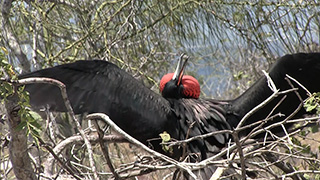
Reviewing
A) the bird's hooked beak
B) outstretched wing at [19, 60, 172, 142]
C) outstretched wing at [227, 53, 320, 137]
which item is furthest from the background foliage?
the bird's hooked beak

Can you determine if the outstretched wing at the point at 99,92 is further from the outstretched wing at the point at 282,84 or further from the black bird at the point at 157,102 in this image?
the outstretched wing at the point at 282,84

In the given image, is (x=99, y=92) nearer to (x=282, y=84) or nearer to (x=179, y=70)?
(x=179, y=70)

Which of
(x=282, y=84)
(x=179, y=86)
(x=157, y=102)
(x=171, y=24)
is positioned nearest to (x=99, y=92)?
(x=157, y=102)

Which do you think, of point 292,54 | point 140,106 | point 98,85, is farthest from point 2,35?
point 292,54

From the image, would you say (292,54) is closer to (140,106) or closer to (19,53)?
(140,106)

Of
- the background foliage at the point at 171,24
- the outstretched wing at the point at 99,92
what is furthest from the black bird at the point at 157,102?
the background foliage at the point at 171,24

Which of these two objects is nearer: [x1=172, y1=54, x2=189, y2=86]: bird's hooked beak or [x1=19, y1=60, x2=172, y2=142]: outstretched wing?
[x1=19, y1=60, x2=172, y2=142]: outstretched wing

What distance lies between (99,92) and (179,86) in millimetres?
803

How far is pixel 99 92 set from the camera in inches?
92.7

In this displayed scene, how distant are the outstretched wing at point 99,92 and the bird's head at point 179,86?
0.56 meters

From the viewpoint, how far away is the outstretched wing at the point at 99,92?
2.28 metres

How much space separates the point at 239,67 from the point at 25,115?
2.81m

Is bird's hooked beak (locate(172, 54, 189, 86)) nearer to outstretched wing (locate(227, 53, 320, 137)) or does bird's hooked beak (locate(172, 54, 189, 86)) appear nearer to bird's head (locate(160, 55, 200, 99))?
bird's head (locate(160, 55, 200, 99))

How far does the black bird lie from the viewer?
233 centimetres
